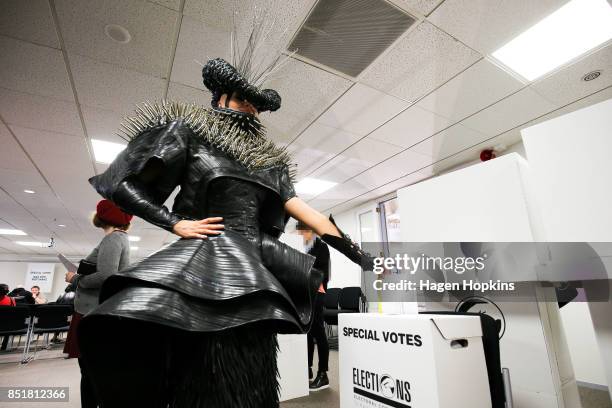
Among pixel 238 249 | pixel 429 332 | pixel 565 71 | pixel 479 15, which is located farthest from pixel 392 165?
pixel 238 249

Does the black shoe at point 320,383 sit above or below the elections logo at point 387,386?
below

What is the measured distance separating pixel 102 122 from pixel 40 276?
1411cm

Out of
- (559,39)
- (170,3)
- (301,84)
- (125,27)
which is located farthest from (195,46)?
(559,39)

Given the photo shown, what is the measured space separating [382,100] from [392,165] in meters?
1.66

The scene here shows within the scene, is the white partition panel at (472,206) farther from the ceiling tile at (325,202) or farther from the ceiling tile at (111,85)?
the ceiling tile at (325,202)

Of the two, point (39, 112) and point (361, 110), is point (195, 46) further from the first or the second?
point (39, 112)

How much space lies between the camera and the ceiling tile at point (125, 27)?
1.90 metres

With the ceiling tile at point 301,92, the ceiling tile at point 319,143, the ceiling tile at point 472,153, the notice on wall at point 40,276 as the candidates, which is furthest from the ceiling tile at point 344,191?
the notice on wall at point 40,276

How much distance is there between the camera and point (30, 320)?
4484 millimetres

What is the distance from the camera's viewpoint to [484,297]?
153cm

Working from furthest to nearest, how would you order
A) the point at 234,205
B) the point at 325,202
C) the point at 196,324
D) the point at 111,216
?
the point at 325,202 < the point at 111,216 < the point at 234,205 < the point at 196,324

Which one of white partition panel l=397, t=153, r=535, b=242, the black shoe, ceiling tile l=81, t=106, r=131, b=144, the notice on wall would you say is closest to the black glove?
white partition panel l=397, t=153, r=535, b=242

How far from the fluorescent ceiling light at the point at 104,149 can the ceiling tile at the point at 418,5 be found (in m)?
3.34

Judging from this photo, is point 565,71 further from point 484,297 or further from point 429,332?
point 429,332
